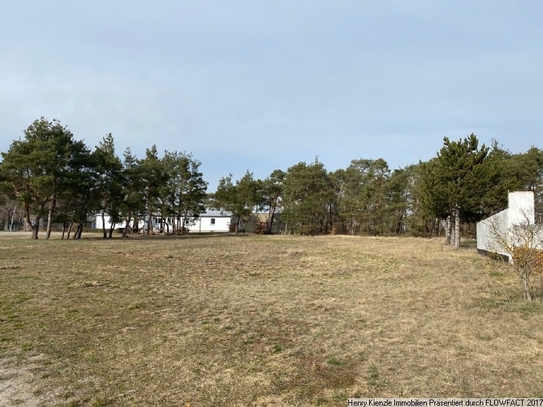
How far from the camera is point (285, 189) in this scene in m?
50.1

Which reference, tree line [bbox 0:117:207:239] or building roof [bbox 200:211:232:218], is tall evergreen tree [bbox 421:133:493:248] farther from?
building roof [bbox 200:211:232:218]

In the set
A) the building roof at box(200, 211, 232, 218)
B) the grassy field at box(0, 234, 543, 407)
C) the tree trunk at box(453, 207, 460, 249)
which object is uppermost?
the building roof at box(200, 211, 232, 218)

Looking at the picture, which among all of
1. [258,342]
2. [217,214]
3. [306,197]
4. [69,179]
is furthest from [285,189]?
[258,342]

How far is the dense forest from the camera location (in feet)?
77.0

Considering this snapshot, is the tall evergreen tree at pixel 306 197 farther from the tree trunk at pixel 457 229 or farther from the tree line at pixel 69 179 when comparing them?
the tree trunk at pixel 457 229

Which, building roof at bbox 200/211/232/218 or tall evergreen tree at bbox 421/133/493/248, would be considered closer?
tall evergreen tree at bbox 421/133/493/248

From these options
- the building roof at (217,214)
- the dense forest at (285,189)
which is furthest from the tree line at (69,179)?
the building roof at (217,214)

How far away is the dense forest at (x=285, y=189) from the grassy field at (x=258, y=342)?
32.7 ft

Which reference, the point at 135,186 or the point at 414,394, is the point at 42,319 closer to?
the point at 414,394

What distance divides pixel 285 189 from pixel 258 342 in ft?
149

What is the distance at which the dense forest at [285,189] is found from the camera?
23484 mm

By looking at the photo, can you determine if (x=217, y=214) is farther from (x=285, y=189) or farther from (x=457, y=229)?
(x=457, y=229)

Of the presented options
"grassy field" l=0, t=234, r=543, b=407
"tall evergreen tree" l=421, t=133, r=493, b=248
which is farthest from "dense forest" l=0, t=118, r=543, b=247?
"grassy field" l=0, t=234, r=543, b=407

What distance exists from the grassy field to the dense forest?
996 centimetres
